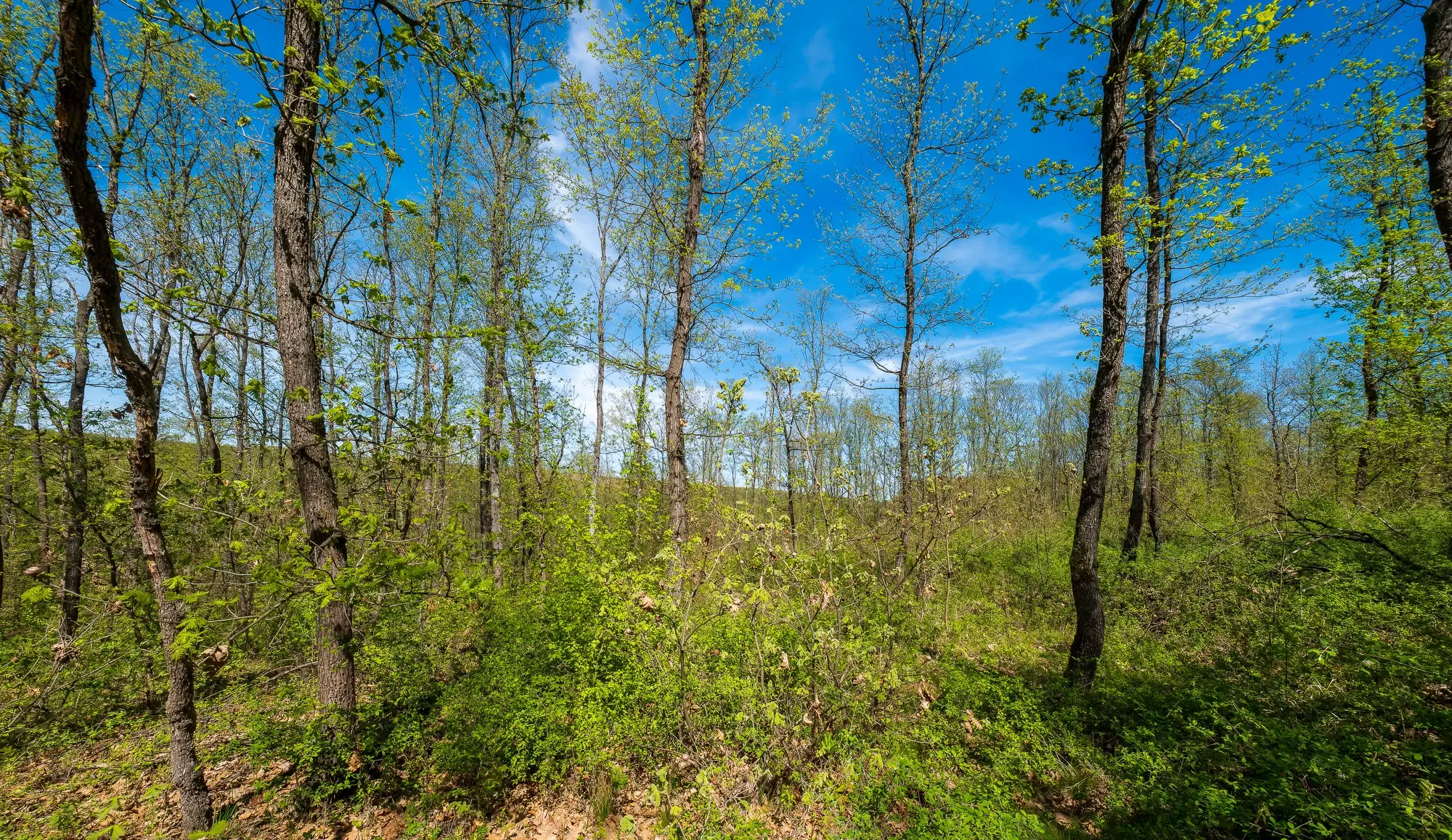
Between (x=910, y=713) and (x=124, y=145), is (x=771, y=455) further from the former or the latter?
(x=124, y=145)

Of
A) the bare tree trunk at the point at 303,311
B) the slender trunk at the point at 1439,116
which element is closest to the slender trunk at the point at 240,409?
the bare tree trunk at the point at 303,311

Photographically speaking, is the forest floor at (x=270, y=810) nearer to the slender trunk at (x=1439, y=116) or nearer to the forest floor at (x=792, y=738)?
the forest floor at (x=792, y=738)

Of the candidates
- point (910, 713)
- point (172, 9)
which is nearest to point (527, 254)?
point (172, 9)

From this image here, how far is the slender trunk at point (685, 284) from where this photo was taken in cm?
639

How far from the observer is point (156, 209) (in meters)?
7.47

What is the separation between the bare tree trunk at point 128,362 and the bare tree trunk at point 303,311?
72cm

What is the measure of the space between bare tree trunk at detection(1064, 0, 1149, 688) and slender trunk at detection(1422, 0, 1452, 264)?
4.41 m

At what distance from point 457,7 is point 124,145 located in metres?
7.99

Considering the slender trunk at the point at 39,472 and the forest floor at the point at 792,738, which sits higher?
the slender trunk at the point at 39,472

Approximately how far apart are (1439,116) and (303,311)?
1247cm

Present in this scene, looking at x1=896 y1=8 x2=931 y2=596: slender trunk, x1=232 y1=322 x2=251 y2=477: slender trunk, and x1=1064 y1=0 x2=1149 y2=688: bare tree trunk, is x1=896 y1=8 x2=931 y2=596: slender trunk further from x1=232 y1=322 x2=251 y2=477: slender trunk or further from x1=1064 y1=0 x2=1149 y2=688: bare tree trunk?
x1=232 y1=322 x2=251 y2=477: slender trunk

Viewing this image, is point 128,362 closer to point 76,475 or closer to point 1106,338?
point 76,475

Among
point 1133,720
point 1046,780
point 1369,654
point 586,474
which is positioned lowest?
point 1046,780

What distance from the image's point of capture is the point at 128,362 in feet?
8.39
